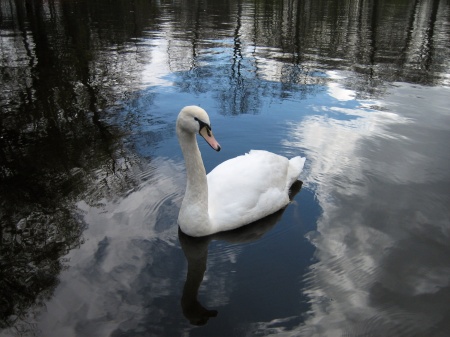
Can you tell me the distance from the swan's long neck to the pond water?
244mm

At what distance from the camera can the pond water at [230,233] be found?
4426 millimetres

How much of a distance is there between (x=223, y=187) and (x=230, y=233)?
0.62m

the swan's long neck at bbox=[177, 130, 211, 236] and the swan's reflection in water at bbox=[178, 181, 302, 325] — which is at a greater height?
the swan's long neck at bbox=[177, 130, 211, 236]

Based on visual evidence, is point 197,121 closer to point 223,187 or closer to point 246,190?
point 223,187

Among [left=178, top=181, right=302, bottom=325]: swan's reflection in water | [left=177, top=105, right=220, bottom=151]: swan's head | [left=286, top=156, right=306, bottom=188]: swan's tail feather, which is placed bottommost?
[left=178, top=181, right=302, bottom=325]: swan's reflection in water

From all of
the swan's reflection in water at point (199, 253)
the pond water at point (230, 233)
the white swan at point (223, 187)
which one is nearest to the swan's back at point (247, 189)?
the white swan at point (223, 187)

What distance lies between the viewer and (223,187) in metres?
5.88

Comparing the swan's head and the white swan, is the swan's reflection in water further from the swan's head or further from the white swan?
the swan's head

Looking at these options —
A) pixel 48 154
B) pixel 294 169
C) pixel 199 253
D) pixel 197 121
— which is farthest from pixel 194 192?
pixel 48 154

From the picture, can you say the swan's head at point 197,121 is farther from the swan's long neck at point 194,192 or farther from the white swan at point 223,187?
the swan's long neck at point 194,192

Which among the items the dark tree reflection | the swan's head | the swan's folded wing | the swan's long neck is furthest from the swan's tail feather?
the dark tree reflection

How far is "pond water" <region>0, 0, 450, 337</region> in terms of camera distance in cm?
443

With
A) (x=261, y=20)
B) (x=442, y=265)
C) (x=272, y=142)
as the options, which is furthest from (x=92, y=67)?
(x=261, y=20)

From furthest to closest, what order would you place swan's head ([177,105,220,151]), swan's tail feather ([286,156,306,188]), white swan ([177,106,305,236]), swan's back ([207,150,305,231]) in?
swan's tail feather ([286,156,306,188]) → swan's back ([207,150,305,231]) → white swan ([177,106,305,236]) → swan's head ([177,105,220,151])
